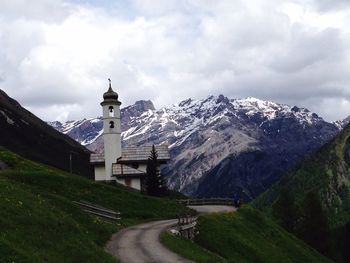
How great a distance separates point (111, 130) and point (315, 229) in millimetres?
45857

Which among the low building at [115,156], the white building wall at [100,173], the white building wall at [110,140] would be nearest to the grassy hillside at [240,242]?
the low building at [115,156]

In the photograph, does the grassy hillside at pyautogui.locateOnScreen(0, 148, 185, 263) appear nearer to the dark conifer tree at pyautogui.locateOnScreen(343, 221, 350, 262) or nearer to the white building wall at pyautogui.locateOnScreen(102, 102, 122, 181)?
the white building wall at pyautogui.locateOnScreen(102, 102, 122, 181)

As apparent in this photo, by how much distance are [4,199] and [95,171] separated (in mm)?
56698

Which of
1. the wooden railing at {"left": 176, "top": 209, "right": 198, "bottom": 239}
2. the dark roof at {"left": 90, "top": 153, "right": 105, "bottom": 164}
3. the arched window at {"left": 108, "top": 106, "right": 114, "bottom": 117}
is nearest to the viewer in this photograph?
the wooden railing at {"left": 176, "top": 209, "right": 198, "bottom": 239}

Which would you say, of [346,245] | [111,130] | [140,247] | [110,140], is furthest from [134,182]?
[346,245]

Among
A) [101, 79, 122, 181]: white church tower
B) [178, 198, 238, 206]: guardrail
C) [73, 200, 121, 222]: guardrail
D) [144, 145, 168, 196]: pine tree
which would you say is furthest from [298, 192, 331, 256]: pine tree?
[73, 200, 121, 222]: guardrail

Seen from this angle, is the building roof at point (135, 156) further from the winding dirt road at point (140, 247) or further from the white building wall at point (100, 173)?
the winding dirt road at point (140, 247)

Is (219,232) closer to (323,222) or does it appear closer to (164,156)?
(164,156)

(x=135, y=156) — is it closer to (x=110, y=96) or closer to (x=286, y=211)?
(x=110, y=96)

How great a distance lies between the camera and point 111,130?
308ft

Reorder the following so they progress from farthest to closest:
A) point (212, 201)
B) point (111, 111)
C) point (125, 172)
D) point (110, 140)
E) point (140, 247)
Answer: point (111, 111) < point (110, 140) < point (125, 172) < point (212, 201) < point (140, 247)

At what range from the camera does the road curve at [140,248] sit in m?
35.1

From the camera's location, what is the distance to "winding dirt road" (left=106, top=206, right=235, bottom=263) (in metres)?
35.1

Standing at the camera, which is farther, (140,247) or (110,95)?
(110,95)
